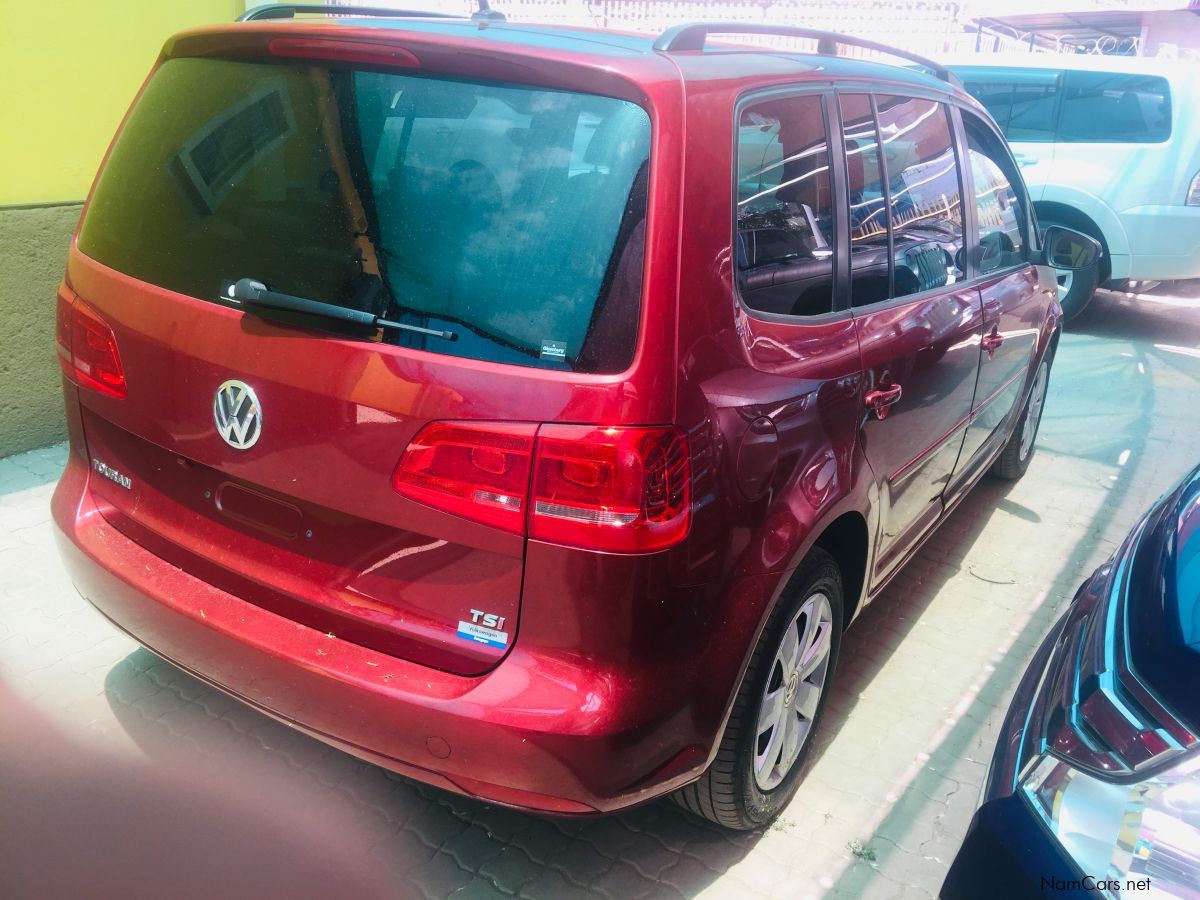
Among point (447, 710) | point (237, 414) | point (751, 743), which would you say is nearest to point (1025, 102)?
point (751, 743)

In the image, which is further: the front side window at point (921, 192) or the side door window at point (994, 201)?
the side door window at point (994, 201)

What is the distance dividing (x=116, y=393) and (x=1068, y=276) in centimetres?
788

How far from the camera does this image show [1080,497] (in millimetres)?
4953

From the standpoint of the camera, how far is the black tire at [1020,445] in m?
4.75

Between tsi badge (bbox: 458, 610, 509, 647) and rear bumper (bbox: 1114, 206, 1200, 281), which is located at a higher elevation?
tsi badge (bbox: 458, 610, 509, 647)

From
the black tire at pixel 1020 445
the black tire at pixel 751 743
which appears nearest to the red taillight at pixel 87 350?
the black tire at pixel 751 743

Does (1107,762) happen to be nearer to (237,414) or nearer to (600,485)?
(600,485)

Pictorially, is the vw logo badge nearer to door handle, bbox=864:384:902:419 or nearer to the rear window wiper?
the rear window wiper

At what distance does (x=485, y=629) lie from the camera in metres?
1.87

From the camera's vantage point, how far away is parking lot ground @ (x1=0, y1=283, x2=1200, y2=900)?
2.32m

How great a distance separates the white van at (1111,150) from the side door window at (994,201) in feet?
14.5

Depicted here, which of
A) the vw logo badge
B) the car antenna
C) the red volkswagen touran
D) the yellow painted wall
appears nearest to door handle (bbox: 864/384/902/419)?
the red volkswagen touran

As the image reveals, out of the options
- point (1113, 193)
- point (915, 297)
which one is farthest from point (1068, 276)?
point (915, 297)

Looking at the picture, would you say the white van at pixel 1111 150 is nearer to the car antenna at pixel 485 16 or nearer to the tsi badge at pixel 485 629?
the car antenna at pixel 485 16
